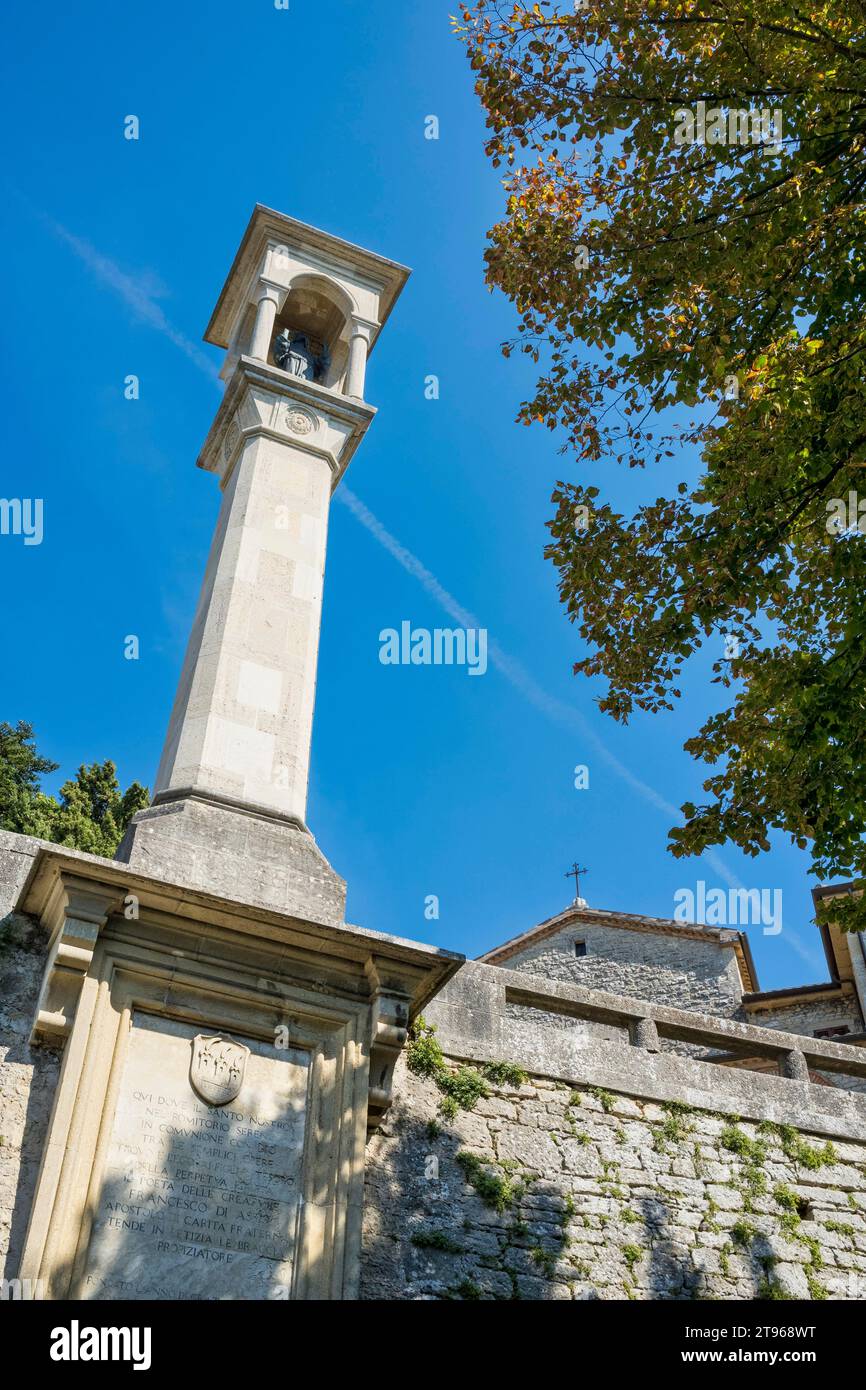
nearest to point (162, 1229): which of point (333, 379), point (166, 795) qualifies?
point (166, 795)

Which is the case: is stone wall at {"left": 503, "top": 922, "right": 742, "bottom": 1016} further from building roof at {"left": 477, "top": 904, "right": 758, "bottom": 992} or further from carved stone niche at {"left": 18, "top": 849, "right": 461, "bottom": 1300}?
carved stone niche at {"left": 18, "top": 849, "right": 461, "bottom": 1300}

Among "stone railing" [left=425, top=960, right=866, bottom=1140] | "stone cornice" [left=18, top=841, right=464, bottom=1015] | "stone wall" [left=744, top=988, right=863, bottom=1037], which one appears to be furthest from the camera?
"stone wall" [left=744, top=988, right=863, bottom=1037]

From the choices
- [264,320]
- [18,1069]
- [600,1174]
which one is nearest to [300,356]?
[264,320]

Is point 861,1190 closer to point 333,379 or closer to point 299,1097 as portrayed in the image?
point 299,1097

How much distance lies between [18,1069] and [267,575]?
377cm

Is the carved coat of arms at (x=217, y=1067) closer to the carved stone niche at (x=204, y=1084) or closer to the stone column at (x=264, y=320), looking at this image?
the carved stone niche at (x=204, y=1084)

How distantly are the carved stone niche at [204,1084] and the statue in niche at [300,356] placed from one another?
498cm

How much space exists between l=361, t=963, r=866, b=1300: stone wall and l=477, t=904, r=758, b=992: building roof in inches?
400

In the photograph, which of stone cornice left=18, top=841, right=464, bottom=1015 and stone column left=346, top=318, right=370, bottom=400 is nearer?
stone cornice left=18, top=841, right=464, bottom=1015

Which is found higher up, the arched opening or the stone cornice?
the arched opening

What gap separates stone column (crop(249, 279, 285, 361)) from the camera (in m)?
10.2

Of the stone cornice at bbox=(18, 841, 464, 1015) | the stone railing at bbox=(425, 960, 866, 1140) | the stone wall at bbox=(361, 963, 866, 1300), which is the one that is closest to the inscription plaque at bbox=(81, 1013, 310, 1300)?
the stone cornice at bbox=(18, 841, 464, 1015)

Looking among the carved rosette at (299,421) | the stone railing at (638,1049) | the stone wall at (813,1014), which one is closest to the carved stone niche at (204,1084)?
the stone railing at (638,1049)

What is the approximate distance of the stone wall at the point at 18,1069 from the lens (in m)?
6.03
